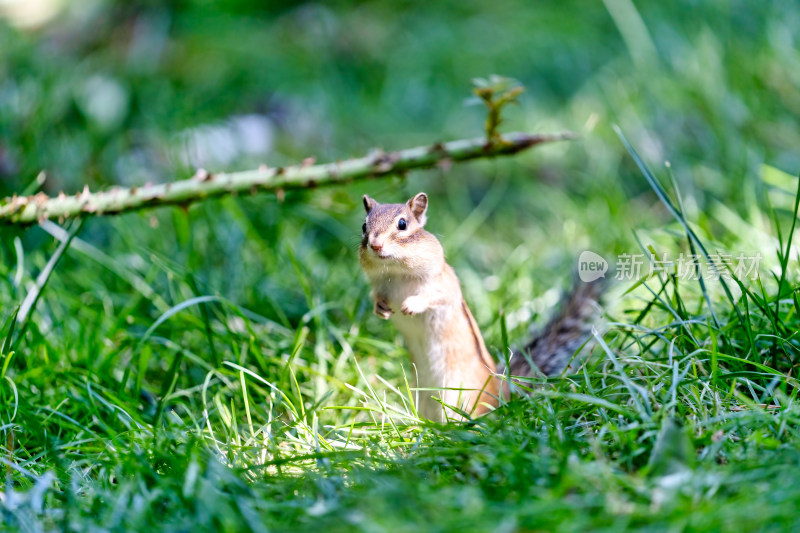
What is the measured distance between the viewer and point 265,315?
311 centimetres

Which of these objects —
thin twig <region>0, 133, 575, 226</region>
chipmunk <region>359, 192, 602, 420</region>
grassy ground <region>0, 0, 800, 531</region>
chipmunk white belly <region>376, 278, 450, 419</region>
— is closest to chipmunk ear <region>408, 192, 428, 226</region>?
chipmunk <region>359, 192, 602, 420</region>

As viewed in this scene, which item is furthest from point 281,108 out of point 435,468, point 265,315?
point 435,468

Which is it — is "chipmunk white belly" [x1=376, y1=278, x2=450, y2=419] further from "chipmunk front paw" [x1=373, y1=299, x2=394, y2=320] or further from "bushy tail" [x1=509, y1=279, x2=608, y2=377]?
"bushy tail" [x1=509, y1=279, x2=608, y2=377]

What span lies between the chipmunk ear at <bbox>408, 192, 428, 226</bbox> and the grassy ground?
1.81 ft

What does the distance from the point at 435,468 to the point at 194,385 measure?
3.85 ft

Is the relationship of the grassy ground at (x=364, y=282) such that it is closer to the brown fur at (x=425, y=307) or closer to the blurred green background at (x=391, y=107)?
the blurred green background at (x=391, y=107)

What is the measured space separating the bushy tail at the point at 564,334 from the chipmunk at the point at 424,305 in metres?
0.04

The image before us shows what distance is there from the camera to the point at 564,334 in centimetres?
277

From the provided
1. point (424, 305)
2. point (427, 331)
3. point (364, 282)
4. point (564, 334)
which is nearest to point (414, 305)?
point (424, 305)

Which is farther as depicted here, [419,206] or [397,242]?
[419,206]

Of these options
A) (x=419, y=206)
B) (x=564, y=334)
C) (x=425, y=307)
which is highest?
(x=419, y=206)

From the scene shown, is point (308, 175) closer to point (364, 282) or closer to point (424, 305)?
point (364, 282)

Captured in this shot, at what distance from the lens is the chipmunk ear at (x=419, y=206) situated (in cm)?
255

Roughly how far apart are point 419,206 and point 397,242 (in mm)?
236
